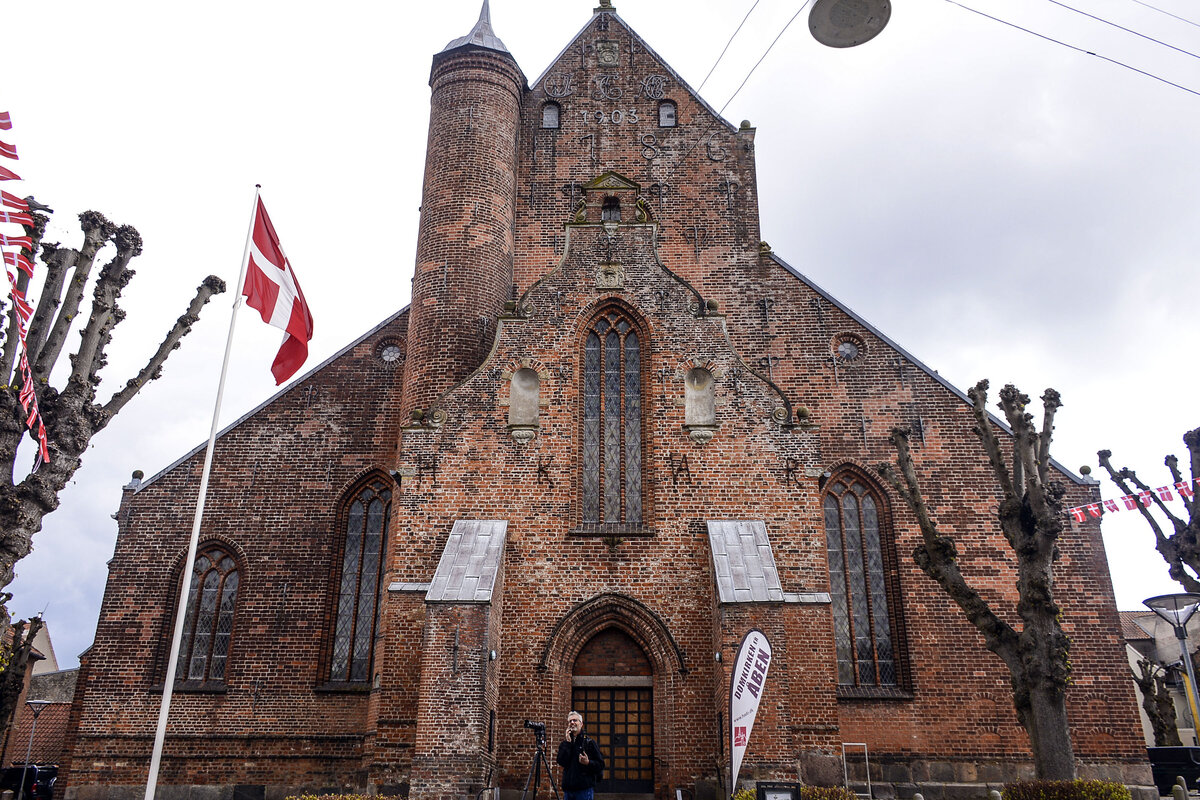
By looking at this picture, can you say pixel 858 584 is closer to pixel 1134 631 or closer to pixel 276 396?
pixel 276 396

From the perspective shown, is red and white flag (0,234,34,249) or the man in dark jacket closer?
the man in dark jacket

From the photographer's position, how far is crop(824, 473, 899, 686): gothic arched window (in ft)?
60.1

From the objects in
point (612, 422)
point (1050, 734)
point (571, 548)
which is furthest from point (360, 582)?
point (1050, 734)

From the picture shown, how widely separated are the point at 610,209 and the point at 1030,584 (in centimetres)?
1248

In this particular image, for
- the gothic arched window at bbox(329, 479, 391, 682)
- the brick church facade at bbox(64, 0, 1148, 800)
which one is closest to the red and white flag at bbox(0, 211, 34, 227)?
the brick church facade at bbox(64, 0, 1148, 800)

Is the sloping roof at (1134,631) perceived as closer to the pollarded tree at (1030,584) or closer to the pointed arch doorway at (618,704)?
the pollarded tree at (1030,584)

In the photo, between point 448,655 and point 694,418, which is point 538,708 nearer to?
point 448,655

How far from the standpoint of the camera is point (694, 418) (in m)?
17.5

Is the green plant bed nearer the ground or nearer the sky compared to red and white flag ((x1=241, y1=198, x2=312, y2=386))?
nearer the ground

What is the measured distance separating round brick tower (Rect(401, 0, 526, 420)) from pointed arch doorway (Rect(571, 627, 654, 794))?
607 cm

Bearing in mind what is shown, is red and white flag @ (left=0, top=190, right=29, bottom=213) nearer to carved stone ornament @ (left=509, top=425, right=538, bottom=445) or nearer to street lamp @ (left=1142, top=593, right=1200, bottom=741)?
carved stone ornament @ (left=509, top=425, right=538, bottom=445)

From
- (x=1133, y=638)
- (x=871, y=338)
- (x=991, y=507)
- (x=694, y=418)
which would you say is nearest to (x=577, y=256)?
(x=694, y=418)

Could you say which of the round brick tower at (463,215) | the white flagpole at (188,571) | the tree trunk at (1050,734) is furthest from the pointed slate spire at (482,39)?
the tree trunk at (1050,734)

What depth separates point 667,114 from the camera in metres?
23.7
